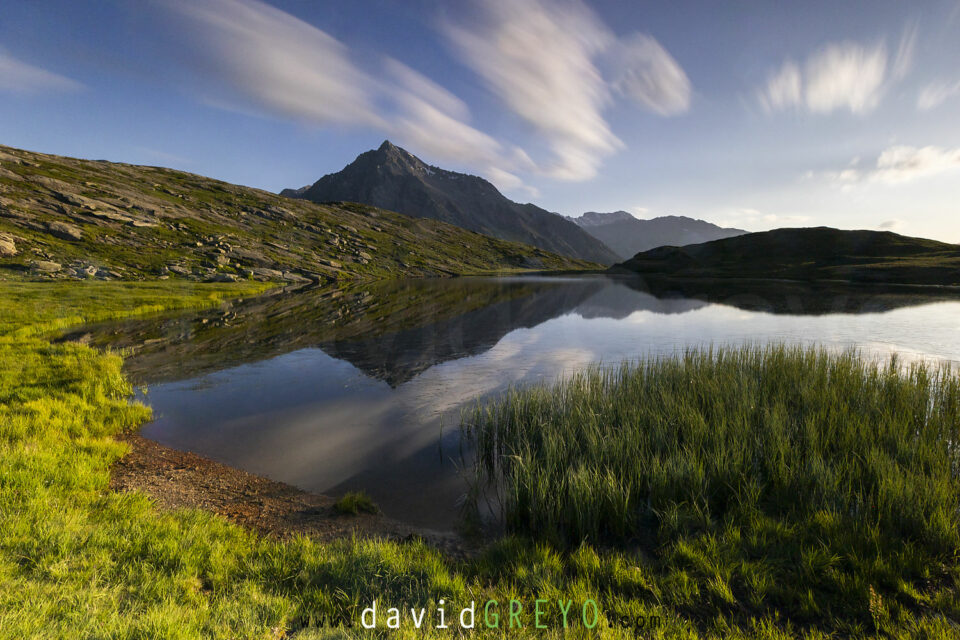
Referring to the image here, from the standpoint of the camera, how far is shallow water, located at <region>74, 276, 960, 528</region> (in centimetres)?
1418

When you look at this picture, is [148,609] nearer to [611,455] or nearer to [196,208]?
[611,455]

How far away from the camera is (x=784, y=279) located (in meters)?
119

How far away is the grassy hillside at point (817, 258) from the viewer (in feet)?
316

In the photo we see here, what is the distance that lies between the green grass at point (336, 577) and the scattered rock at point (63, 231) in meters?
128

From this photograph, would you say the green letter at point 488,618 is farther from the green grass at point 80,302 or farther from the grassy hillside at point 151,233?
the grassy hillside at point 151,233

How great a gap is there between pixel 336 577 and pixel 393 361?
22.4 meters

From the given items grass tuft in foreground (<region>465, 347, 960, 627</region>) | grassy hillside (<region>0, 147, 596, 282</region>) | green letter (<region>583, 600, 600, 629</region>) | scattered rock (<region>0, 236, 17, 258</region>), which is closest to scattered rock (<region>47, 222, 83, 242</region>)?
grassy hillside (<region>0, 147, 596, 282</region>)

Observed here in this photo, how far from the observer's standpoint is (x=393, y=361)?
2875 cm

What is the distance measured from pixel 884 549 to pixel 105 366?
105 ft

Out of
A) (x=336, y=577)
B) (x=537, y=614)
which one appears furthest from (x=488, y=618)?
(x=336, y=577)

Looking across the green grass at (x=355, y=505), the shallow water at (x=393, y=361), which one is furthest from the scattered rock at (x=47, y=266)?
the green grass at (x=355, y=505)

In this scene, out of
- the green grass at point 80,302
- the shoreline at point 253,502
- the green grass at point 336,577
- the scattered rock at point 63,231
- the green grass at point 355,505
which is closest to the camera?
the green grass at point 336,577

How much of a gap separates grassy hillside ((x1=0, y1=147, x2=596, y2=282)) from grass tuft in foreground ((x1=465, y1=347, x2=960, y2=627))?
9733 centimetres

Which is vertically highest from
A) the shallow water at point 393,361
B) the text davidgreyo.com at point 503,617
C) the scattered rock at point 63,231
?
the scattered rock at point 63,231
